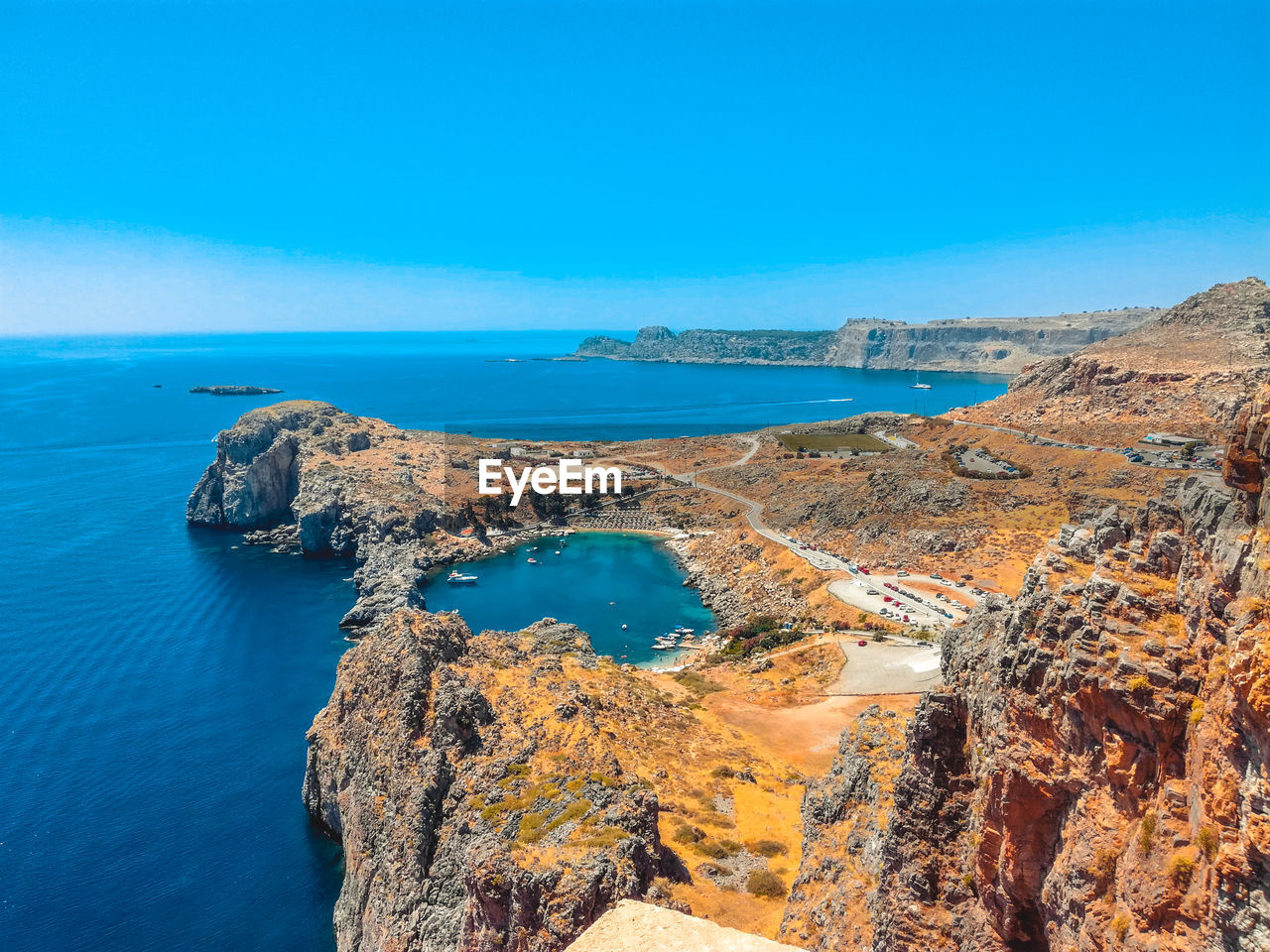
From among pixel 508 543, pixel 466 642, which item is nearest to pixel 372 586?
pixel 508 543

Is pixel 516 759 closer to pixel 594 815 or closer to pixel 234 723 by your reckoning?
pixel 594 815

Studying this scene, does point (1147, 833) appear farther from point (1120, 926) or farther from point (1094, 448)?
point (1094, 448)

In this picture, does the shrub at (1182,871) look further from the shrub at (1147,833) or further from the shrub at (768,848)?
the shrub at (768,848)

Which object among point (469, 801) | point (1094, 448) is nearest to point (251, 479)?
point (469, 801)

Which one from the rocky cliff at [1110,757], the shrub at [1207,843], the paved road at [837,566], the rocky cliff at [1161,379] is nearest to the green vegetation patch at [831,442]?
the rocky cliff at [1161,379]

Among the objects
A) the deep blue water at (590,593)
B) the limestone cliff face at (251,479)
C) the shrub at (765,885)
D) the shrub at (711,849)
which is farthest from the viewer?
the limestone cliff face at (251,479)
